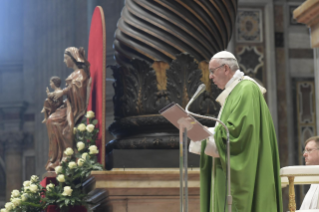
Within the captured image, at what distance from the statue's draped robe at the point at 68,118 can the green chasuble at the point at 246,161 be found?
2077mm

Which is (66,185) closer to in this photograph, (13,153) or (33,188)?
(33,188)

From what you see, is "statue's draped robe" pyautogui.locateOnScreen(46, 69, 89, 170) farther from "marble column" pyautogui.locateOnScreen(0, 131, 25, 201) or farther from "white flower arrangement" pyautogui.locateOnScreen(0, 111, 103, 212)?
→ "marble column" pyautogui.locateOnScreen(0, 131, 25, 201)

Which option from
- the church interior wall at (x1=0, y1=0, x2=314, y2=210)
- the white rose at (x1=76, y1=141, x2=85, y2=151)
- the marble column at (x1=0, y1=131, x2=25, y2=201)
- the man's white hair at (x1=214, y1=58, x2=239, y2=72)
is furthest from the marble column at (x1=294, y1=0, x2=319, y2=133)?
the marble column at (x1=0, y1=131, x2=25, y2=201)

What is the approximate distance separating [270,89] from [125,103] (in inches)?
189

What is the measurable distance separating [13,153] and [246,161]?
28.7ft

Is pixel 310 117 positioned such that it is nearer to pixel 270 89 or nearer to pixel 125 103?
pixel 270 89

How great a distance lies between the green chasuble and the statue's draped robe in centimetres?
208

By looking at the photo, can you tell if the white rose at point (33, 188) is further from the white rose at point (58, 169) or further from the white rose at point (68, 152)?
the white rose at point (68, 152)

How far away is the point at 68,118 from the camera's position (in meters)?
5.63

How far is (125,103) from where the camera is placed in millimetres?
5320

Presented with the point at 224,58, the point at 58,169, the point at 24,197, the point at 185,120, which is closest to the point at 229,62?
the point at 224,58

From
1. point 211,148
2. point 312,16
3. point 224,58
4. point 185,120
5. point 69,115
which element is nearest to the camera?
point 185,120

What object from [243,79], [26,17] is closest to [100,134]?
[243,79]

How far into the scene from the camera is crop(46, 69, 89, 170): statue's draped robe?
18.4 ft
